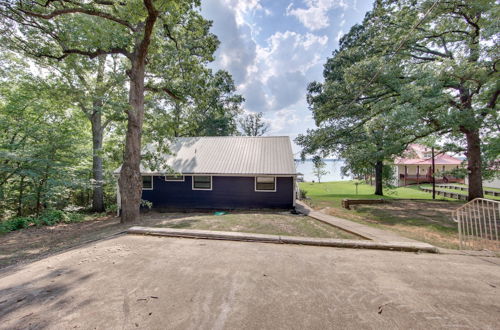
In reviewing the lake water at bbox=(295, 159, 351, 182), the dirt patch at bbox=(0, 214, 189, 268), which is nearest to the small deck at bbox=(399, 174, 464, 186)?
the lake water at bbox=(295, 159, 351, 182)

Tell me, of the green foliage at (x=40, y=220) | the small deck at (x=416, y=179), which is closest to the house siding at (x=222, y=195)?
the green foliage at (x=40, y=220)

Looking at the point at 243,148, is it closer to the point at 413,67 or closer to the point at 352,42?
the point at 413,67

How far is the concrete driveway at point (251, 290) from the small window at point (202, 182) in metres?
7.38

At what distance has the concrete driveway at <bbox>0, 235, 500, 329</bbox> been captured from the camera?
7.34 feet

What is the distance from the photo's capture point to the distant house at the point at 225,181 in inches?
431

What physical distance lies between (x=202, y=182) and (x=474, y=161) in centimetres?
1720

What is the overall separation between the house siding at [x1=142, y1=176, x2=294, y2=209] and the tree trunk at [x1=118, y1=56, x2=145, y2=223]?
12.9 feet

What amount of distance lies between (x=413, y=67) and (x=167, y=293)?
1598cm

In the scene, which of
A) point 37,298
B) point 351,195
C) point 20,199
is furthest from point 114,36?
point 351,195

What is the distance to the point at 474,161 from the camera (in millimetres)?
11391

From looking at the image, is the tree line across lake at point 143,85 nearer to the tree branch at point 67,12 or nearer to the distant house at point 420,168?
the tree branch at point 67,12

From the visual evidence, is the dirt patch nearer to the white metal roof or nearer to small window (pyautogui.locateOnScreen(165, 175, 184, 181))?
the white metal roof

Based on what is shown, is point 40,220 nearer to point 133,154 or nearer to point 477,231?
point 133,154

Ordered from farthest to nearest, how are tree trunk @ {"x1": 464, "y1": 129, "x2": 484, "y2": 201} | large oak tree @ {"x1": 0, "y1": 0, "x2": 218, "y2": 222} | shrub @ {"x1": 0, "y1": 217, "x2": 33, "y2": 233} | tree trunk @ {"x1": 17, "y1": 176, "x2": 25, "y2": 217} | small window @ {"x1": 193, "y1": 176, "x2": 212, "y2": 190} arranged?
1. small window @ {"x1": 193, "y1": 176, "x2": 212, "y2": 190}
2. tree trunk @ {"x1": 464, "y1": 129, "x2": 484, "y2": 201}
3. tree trunk @ {"x1": 17, "y1": 176, "x2": 25, "y2": 217}
4. shrub @ {"x1": 0, "y1": 217, "x2": 33, "y2": 233}
5. large oak tree @ {"x1": 0, "y1": 0, "x2": 218, "y2": 222}
